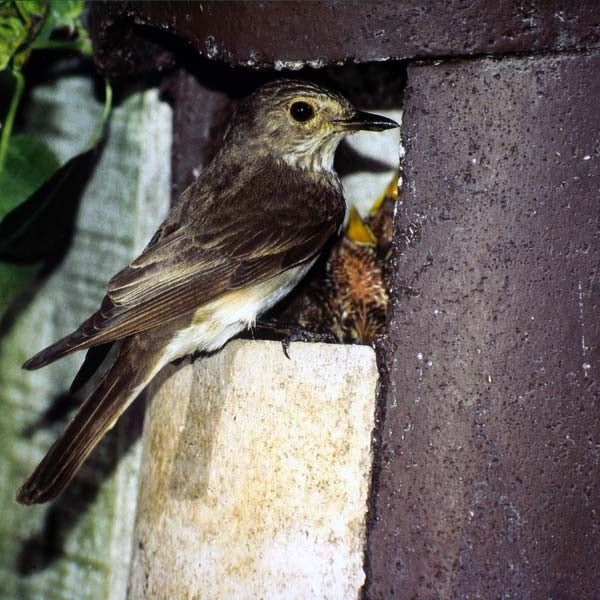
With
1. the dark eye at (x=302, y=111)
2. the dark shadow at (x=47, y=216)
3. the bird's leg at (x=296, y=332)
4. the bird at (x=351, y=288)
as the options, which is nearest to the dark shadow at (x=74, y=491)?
→ the dark shadow at (x=47, y=216)

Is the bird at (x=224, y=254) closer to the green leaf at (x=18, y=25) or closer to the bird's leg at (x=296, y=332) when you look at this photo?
the bird's leg at (x=296, y=332)

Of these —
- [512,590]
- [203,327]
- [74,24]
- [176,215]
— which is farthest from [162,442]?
[74,24]

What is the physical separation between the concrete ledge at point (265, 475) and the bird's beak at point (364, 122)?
927 mm

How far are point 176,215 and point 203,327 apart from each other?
17.8 inches

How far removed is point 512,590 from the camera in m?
2.77

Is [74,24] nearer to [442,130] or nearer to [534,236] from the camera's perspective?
[442,130]

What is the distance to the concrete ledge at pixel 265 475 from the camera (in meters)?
2.96

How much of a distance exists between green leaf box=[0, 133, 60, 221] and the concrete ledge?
105cm

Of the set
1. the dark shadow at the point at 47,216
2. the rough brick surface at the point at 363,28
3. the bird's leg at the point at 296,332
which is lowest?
the bird's leg at the point at 296,332

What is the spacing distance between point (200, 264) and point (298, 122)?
0.71 meters

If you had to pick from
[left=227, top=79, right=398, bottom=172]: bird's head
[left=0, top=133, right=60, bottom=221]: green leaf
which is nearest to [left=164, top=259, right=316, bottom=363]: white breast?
[left=227, top=79, right=398, bottom=172]: bird's head

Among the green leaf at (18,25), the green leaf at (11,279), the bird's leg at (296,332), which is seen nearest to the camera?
the bird's leg at (296,332)

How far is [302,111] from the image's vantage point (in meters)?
3.69

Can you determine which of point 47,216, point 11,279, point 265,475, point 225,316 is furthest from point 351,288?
point 11,279
